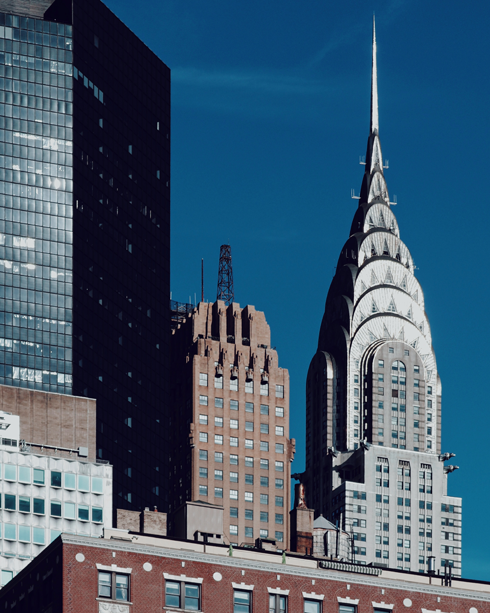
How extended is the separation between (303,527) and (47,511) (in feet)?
127

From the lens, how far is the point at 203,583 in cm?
11312

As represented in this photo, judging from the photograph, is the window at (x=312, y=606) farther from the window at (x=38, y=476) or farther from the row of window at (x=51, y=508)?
the window at (x=38, y=476)

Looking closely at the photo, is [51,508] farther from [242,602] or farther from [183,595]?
[183,595]

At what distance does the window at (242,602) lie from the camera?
113688 millimetres

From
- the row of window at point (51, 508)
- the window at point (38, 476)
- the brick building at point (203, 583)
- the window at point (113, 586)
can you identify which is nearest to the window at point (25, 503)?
the row of window at point (51, 508)

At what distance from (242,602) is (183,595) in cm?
389

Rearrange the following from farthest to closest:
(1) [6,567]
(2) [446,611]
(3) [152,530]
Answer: (1) [6,567], (3) [152,530], (2) [446,611]

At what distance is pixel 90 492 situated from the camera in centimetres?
18600

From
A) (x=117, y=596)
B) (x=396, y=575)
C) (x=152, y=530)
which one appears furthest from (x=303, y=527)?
(x=117, y=596)

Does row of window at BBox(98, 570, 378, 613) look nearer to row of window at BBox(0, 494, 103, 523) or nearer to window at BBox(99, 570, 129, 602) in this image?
window at BBox(99, 570, 129, 602)

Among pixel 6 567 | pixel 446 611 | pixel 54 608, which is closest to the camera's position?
pixel 54 608

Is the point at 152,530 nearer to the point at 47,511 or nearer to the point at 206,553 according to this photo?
the point at 206,553

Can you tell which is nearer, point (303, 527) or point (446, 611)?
point (446, 611)

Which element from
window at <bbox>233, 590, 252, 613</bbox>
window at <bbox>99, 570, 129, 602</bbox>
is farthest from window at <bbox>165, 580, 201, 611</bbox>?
window at <bbox>99, 570, 129, 602</bbox>
